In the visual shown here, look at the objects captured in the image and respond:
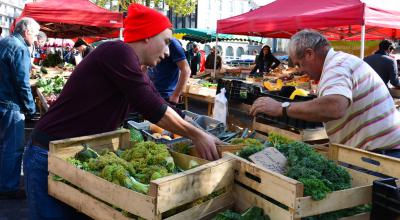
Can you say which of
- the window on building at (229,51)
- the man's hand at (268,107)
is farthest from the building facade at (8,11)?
the man's hand at (268,107)

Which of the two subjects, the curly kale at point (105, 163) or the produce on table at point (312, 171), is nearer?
the produce on table at point (312, 171)

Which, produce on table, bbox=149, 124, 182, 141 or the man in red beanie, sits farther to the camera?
produce on table, bbox=149, 124, 182, 141

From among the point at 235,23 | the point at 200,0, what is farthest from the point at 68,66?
the point at 200,0

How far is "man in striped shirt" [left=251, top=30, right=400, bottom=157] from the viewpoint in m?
2.88

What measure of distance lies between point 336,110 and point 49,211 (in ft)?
6.42

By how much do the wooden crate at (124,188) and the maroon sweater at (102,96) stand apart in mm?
116

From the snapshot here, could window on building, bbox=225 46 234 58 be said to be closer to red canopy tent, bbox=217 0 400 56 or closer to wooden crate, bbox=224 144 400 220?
red canopy tent, bbox=217 0 400 56

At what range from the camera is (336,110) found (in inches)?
112

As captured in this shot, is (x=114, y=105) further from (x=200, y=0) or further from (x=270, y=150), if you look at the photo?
(x=200, y=0)

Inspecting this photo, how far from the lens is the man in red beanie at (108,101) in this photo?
2.30 meters

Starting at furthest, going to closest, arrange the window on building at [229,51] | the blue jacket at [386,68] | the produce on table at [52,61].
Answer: the window on building at [229,51] < the produce on table at [52,61] < the blue jacket at [386,68]

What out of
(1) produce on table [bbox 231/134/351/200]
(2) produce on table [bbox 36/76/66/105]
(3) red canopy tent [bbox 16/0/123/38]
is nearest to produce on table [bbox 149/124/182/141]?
(1) produce on table [bbox 231/134/351/200]

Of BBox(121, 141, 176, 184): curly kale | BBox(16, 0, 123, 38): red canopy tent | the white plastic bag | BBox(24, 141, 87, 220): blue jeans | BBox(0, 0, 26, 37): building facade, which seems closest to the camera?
BBox(121, 141, 176, 184): curly kale

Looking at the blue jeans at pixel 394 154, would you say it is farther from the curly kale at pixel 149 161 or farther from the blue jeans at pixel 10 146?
the blue jeans at pixel 10 146
